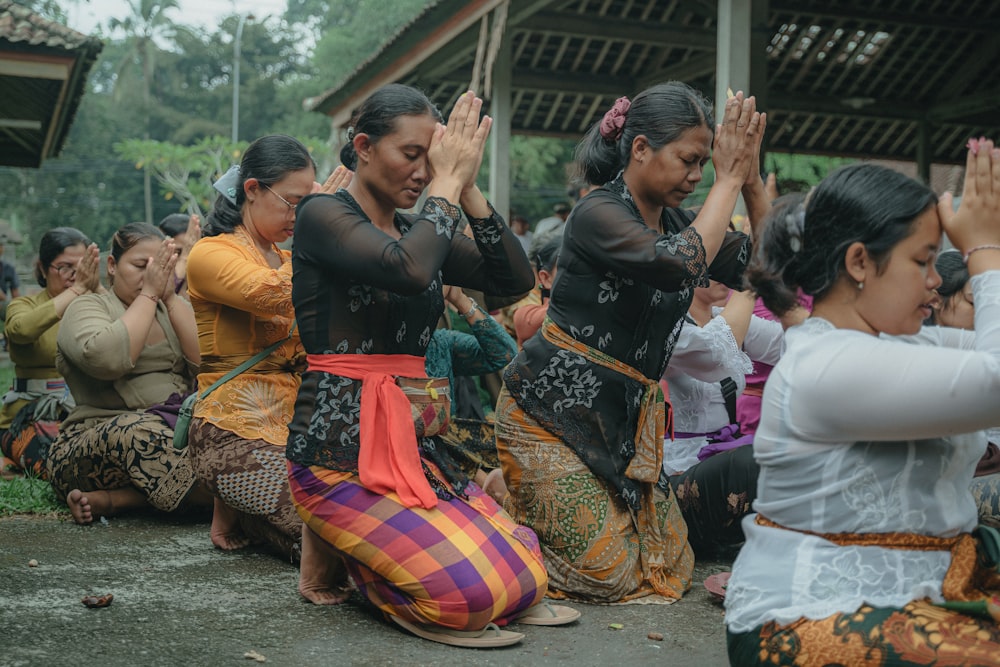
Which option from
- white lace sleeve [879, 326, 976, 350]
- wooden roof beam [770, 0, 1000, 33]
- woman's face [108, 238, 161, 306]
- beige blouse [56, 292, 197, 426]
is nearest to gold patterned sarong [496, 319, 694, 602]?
white lace sleeve [879, 326, 976, 350]

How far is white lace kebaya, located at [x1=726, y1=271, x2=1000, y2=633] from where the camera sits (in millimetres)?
1946

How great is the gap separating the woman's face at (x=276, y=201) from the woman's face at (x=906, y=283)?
273 centimetres

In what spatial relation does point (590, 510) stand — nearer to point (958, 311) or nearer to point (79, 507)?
point (958, 311)

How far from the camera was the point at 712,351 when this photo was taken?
13.4 feet

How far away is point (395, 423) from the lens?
10.9 ft

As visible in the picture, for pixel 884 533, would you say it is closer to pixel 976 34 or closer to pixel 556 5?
pixel 556 5

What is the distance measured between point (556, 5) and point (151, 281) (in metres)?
5.87

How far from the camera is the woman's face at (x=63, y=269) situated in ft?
21.3

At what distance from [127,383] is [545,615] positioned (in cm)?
287

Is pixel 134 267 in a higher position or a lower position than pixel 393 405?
higher

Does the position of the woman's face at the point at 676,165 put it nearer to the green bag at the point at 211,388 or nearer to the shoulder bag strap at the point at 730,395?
the shoulder bag strap at the point at 730,395

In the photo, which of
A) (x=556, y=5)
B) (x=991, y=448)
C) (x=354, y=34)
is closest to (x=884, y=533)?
(x=991, y=448)

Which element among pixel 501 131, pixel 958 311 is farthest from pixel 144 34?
pixel 958 311

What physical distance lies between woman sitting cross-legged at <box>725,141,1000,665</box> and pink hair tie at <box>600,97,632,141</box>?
160cm
